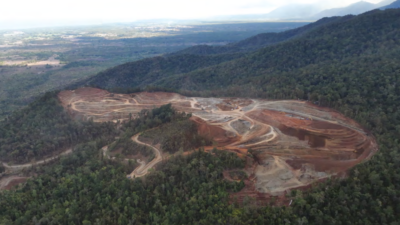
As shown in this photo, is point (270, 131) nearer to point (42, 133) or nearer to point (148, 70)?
point (42, 133)

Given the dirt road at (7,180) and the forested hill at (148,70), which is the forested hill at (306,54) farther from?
the dirt road at (7,180)

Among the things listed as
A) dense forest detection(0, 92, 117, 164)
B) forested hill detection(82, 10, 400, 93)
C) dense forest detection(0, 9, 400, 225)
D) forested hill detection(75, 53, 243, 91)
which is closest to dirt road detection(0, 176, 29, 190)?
dense forest detection(0, 92, 117, 164)

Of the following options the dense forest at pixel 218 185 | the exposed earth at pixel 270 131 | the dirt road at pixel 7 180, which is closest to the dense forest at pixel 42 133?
the dense forest at pixel 218 185

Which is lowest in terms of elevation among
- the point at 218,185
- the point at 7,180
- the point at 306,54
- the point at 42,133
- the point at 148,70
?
the point at 7,180

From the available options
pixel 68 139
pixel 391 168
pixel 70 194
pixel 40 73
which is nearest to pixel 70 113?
pixel 68 139

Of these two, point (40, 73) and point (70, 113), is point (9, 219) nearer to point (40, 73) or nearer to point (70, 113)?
point (70, 113)

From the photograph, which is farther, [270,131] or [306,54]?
[306,54]

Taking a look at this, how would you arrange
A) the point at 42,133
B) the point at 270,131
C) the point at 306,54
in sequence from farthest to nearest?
the point at 306,54
the point at 42,133
the point at 270,131

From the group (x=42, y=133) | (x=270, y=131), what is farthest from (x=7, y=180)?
(x=270, y=131)

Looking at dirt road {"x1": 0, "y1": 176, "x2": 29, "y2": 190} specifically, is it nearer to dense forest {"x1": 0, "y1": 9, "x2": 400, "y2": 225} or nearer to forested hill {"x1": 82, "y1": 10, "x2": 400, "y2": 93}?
dense forest {"x1": 0, "y1": 9, "x2": 400, "y2": 225}
